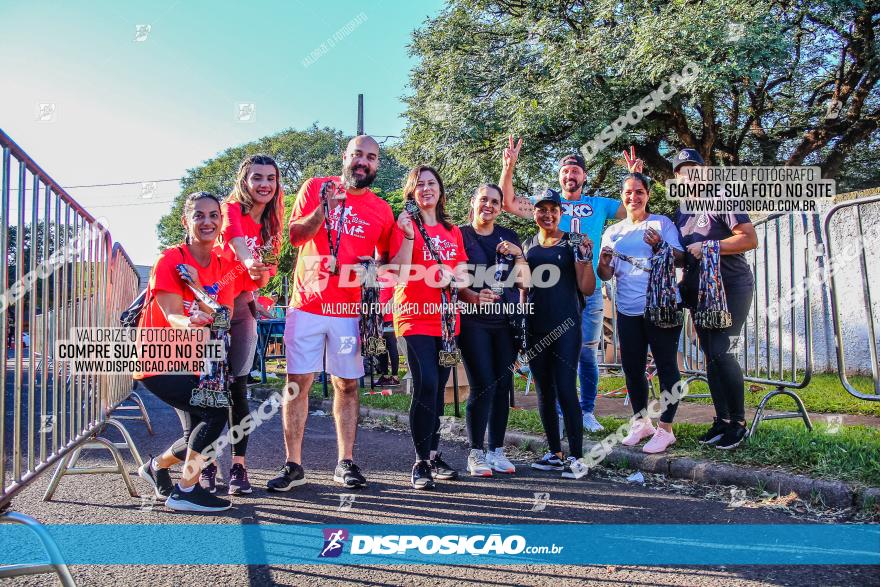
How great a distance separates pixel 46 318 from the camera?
3.58 m

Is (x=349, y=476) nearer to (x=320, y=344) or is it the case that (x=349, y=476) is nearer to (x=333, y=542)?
(x=320, y=344)

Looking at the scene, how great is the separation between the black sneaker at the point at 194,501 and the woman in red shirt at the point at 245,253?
44 cm

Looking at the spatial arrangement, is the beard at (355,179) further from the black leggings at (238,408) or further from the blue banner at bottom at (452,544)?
the blue banner at bottom at (452,544)

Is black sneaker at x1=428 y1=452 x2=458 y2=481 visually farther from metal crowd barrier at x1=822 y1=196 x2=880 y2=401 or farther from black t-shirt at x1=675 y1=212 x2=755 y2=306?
metal crowd barrier at x1=822 y1=196 x2=880 y2=401

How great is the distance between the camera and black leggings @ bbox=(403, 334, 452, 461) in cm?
464

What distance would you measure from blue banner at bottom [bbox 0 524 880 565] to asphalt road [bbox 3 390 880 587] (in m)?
0.09

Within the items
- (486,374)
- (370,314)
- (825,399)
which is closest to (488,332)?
(486,374)

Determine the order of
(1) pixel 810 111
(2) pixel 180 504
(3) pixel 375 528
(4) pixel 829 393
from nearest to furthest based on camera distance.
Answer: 1. (3) pixel 375 528
2. (2) pixel 180 504
3. (4) pixel 829 393
4. (1) pixel 810 111

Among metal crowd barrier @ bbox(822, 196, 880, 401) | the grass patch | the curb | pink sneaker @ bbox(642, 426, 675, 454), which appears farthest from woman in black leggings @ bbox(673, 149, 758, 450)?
the grass patch

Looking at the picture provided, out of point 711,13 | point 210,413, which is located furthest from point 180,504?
point 711,13

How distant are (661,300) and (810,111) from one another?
15.7 m

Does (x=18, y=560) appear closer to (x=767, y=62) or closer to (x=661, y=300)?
(x=661, y=300)

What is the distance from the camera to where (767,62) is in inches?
535

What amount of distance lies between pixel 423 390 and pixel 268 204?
171 cm
